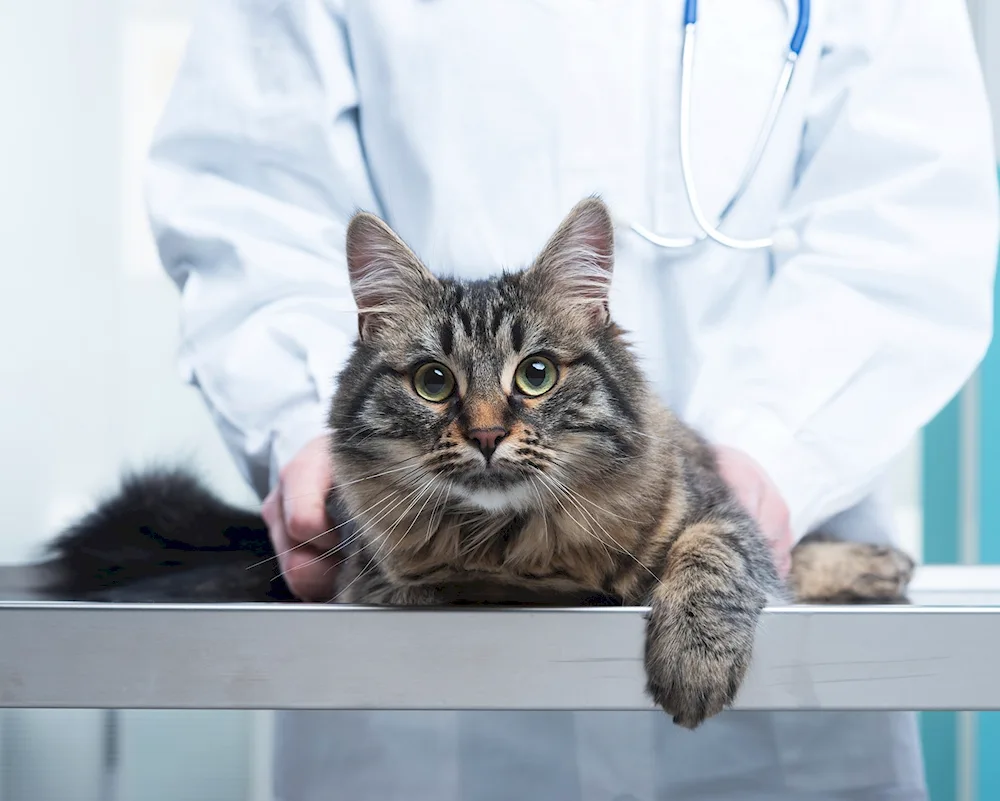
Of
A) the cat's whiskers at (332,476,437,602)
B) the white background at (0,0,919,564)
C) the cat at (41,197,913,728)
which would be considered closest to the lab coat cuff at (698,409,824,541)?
the cat at (41,197,913,728)

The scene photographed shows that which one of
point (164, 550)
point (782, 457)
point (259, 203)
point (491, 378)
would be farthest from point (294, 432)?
point (782, 457)

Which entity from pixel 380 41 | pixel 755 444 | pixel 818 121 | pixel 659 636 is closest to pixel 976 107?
pixel 818 121

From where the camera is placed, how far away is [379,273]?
0.61 m

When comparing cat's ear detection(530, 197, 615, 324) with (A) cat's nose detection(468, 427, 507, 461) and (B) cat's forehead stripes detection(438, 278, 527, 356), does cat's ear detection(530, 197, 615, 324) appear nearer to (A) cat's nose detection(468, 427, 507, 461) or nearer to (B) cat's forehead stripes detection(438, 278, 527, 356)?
(B) cat's forehead stripes detection(438, 278, 527, 356)

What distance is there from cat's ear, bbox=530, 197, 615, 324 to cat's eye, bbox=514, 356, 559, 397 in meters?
0.06

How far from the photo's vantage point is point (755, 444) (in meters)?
0.85

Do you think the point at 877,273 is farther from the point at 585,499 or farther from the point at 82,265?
the point at 82,265

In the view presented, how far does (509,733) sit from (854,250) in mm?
655

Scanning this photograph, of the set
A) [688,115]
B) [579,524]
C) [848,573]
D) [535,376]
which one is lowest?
[848,573]

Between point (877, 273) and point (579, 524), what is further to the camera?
point (877, 273)

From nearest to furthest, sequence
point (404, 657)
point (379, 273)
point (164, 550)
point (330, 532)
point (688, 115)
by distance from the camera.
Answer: point (404, 657)
point (379, 273)
point (330, 532)
point (164, 550)
point (688, 115)

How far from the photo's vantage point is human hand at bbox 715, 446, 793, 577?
76 centimetres

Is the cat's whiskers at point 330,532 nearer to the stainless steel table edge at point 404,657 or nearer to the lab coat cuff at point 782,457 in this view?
the stainless steel table edge at point 404,657

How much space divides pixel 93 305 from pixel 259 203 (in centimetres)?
67
